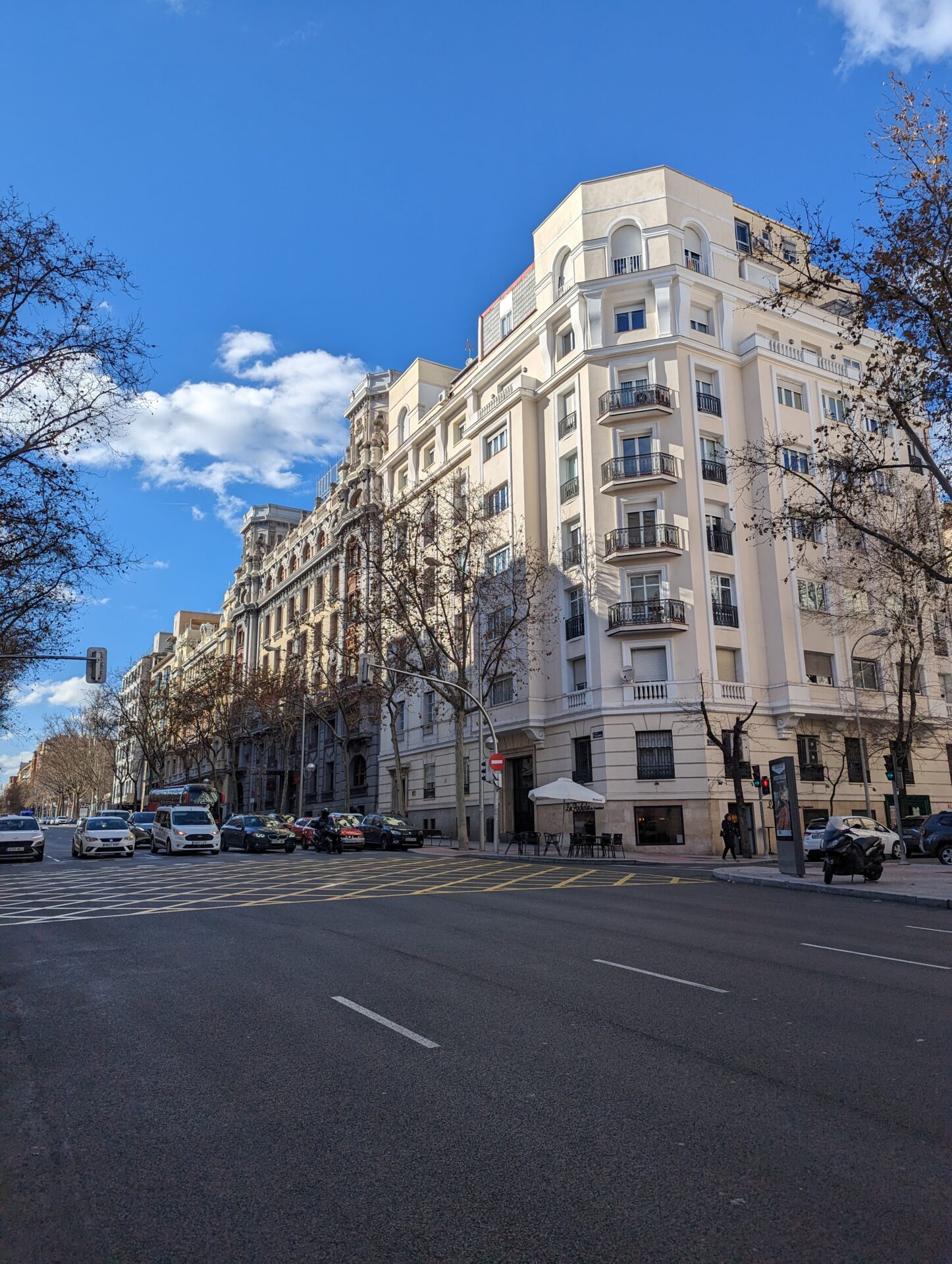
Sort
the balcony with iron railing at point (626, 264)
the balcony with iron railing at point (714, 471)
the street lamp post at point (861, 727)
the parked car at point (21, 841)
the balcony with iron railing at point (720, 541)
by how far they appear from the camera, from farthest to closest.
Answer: the balcony with iron railing at point (626, 264) < the balcony with iron railing at point (714, 471) < the balcony with iron railing at point (720, 541) < the street lamp post at point (861, 727) < the parked car at point (21, 841)

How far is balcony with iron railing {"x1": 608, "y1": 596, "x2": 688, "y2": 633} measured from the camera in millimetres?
34281

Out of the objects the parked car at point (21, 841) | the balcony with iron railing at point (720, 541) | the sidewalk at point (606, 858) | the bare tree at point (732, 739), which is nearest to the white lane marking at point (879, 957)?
the sidewalk at point (606, 858)

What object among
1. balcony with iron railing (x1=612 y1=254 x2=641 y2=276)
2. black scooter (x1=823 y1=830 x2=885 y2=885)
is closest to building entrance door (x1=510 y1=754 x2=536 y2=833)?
black scooter (x1=823 y1=830 x2=885 y2=885)

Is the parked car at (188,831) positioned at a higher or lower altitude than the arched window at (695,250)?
lower

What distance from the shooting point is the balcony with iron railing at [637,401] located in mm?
35938

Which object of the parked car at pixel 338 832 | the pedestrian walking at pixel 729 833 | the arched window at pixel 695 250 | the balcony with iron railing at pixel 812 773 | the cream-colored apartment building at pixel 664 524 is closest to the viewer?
the pedestrian walking at pixel 729 833

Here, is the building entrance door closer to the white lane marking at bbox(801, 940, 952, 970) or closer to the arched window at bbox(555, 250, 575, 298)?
the arched window at bbox(555, 250, 575, 298)

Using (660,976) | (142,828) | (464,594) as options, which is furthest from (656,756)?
(142,828)

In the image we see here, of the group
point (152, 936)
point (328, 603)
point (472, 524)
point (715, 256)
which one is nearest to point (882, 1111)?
point (152, 936)

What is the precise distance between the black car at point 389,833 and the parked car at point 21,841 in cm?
1251

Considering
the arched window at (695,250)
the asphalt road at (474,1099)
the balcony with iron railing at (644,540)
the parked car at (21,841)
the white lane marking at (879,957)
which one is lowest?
the white lane marking at (879,957)

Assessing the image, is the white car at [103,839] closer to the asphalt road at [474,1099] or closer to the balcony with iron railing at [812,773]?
the asphalt road at [474,1099]

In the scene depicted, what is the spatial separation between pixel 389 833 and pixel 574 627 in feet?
38.4

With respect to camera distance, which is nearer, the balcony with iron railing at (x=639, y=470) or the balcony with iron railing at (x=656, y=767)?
the balcony with iron railing at (x=656, y=767)
